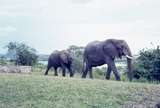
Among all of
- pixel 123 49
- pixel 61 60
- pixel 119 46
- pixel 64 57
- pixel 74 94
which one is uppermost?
pixel 119 46

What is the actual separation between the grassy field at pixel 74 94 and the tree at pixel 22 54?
1895 centimetres

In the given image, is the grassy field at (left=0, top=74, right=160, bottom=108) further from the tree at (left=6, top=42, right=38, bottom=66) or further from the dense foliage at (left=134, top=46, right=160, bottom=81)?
the tree at (left=6, top=42, right=38, bottom=66)

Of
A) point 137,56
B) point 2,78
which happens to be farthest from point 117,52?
point 2,78

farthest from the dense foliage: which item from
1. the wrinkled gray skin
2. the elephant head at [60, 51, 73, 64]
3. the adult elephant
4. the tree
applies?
the tree

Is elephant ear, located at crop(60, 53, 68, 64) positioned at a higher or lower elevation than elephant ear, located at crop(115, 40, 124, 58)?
lower

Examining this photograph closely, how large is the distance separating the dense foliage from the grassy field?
23.0 ft

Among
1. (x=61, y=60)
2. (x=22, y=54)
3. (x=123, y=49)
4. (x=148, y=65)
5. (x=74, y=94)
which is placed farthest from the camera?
(x=22, y=54)

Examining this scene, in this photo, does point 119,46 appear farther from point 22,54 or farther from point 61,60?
point 22,54

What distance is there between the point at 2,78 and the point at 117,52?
6.41 metres

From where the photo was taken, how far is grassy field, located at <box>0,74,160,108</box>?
36.6 feet

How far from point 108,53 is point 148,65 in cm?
249

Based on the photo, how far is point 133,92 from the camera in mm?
12227

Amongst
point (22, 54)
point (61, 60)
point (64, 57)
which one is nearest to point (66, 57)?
point (64, 57)

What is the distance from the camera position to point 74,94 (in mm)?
11922
